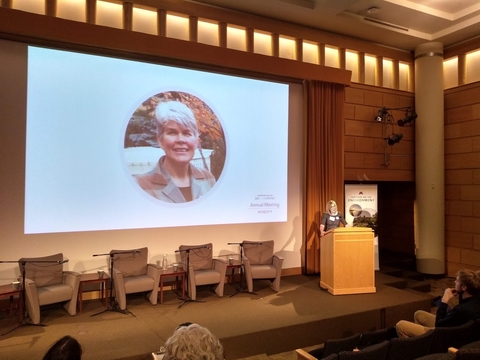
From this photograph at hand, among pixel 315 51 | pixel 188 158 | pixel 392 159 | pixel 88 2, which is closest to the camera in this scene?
pixel 88 2

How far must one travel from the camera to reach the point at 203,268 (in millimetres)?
5504

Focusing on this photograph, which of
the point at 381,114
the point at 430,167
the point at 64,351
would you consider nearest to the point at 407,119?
the point at 381,114

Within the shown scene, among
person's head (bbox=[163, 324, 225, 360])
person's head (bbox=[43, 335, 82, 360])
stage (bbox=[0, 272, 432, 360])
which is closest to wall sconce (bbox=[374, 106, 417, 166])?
stage (bbox=[0, 272, 432, 360])

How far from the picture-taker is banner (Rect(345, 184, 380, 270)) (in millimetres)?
7129

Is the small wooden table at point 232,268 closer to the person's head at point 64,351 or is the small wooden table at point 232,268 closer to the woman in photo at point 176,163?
the woman in photo at point 176,163

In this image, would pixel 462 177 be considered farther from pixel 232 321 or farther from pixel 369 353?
pixel 369 353

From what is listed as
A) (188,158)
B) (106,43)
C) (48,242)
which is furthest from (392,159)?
(48,242)

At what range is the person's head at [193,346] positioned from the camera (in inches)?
66.8

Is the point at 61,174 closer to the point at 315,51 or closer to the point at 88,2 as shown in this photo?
the point at 88,2

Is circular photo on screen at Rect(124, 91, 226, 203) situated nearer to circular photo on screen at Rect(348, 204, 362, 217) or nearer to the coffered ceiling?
the coffered ceiling

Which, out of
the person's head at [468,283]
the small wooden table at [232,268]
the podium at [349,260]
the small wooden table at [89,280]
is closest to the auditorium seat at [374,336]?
the person's head at [468,283]

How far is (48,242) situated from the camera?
4.94 m

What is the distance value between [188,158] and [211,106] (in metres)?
0.87

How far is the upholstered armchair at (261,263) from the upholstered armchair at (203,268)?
389 millimetres
